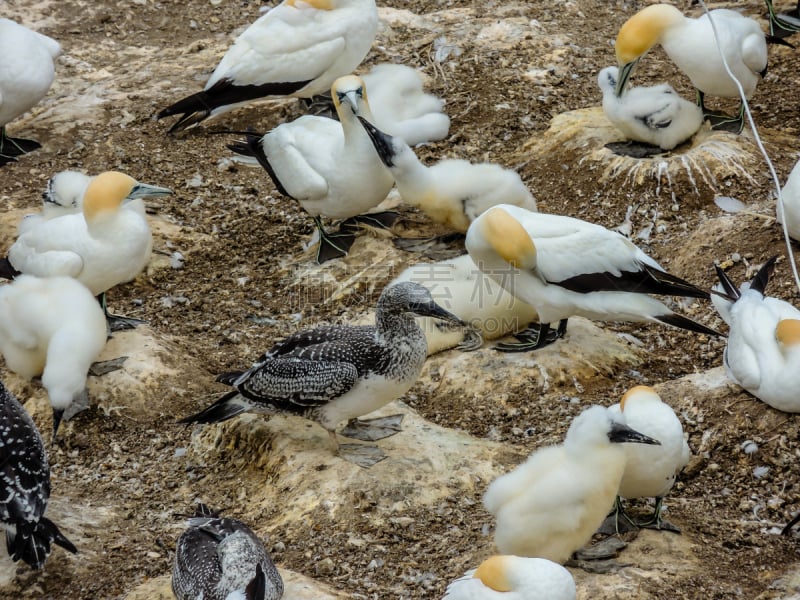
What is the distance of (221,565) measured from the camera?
166 inches

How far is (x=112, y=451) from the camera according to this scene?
229 inches

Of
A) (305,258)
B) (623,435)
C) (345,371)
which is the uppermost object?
(623,435)

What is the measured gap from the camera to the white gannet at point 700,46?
24.3 feet

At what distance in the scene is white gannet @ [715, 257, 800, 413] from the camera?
525 centimetres

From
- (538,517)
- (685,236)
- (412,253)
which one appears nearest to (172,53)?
(412,253)

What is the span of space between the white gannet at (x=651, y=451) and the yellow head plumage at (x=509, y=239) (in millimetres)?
1281

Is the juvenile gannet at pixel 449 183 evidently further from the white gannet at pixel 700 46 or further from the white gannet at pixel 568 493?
the white gannet at pixel 568 493

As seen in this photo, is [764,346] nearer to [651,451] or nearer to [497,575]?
[651,451]

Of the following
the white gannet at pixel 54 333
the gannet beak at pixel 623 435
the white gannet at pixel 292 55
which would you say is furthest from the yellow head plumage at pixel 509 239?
the white gannet at pixel 292 55

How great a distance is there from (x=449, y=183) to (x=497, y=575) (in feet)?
11.3

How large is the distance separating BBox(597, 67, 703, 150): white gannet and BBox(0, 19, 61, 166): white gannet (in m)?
3.83

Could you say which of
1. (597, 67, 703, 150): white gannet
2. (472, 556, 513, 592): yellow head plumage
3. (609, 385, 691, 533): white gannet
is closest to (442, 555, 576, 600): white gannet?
(472, 556, 513, 592): yellow head plumage

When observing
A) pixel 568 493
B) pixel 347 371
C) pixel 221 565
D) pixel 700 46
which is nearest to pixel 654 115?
pixel 700 46

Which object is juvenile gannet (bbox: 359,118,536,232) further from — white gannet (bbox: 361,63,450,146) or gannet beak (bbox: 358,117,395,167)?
white gannet (bbox: 361,63,450,146)
